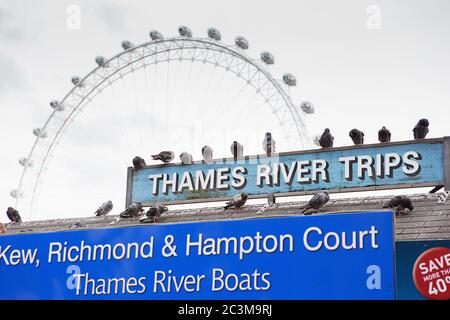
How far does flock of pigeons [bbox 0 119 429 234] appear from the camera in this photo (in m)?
15.0

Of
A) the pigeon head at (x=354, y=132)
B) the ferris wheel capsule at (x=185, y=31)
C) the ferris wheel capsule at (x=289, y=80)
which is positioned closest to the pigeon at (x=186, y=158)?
the pigeon head at (x=354, y=132)

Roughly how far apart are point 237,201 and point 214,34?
863 inches

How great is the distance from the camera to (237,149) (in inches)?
742

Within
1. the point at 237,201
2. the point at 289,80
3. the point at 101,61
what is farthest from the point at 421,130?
the point at 101,61

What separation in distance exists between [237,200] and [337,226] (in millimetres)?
9341

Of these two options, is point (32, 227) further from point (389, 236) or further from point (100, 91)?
point (100, 91)

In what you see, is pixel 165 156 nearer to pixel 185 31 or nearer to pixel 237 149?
pixel 237 149

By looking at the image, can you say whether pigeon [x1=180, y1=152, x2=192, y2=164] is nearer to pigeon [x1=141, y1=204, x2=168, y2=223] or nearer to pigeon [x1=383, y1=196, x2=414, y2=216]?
pigeon [x1=141, y1=204, x2=168, y2=223]

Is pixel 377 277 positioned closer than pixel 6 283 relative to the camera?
Yes

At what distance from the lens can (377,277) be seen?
739cm

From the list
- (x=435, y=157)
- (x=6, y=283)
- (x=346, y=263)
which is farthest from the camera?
(x=435, y=157)

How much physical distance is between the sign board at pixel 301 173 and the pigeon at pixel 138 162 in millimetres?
116

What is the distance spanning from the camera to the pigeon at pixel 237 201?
56.7 feet
